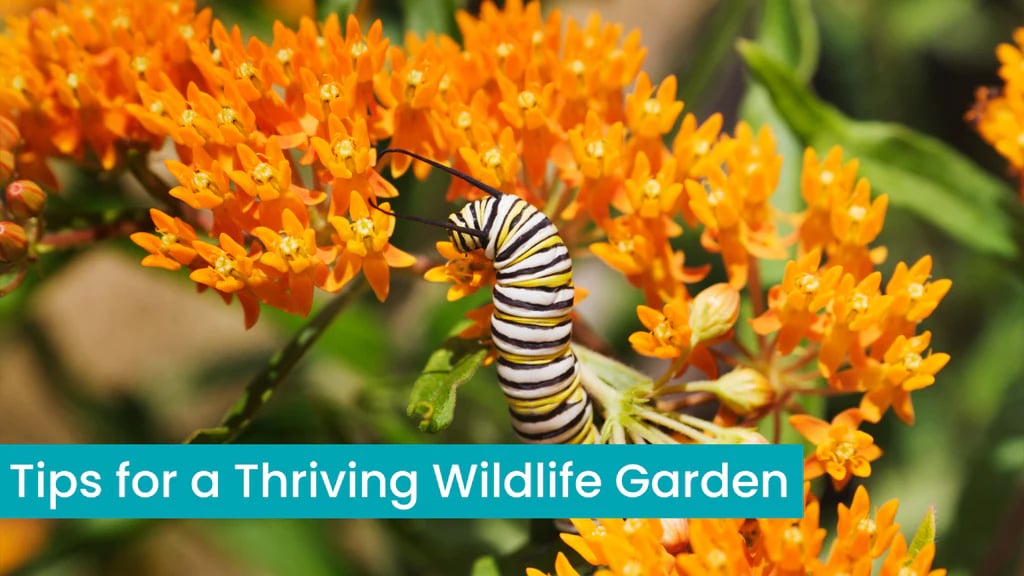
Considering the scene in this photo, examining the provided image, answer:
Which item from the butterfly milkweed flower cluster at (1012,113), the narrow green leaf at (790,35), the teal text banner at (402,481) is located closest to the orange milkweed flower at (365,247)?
the teal text banner at (402,481)

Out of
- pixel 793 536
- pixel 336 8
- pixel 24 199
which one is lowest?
pixel 793 536

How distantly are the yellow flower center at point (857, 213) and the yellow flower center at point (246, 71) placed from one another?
1.39 metres

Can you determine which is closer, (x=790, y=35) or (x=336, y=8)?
(x=336, y=8)

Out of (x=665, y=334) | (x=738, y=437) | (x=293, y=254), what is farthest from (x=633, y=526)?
(x=293, y=254)

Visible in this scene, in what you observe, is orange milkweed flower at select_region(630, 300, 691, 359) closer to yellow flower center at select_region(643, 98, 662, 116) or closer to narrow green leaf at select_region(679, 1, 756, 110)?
yellow flower center at select_region(643, 98, 662, 116)

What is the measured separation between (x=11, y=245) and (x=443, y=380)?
1.02m

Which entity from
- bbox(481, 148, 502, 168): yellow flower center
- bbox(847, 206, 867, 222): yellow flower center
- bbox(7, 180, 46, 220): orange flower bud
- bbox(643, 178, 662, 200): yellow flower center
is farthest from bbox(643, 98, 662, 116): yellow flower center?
bbox(7, 180, 46, 220): orange flower bud

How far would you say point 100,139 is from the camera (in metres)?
2.39

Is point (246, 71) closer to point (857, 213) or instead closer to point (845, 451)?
point (857, 213)

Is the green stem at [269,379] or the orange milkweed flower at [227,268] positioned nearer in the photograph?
the orange milkweed flower at [227,268]

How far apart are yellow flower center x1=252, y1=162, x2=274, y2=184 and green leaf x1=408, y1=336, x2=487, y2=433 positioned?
1.70ft

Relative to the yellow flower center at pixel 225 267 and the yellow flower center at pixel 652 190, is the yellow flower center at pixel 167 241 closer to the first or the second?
the yellow flower center at pixel 225 267

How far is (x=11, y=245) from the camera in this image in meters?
2.15

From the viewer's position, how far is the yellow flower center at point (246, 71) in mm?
2115
